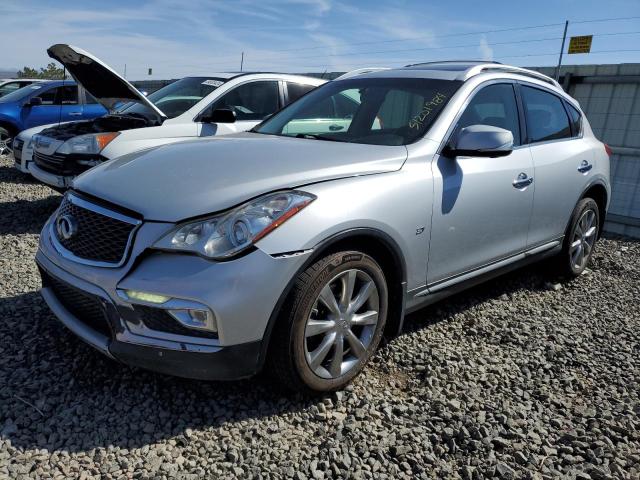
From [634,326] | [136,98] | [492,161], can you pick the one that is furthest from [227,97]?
[634,326]

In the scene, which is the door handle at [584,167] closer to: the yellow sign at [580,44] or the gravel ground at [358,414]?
the gravel ground at [358,414]

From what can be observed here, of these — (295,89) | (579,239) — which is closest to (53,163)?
(295,89)

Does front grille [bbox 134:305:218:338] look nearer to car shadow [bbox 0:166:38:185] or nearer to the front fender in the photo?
the front fender

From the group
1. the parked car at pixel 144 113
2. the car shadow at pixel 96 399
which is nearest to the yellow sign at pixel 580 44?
the parked car at pixel 144 113

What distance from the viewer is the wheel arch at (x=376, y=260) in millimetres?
2394

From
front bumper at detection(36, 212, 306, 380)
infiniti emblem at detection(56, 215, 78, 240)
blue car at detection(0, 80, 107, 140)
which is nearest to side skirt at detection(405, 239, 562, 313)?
front bumper at detection(36, 212, 306, 380)

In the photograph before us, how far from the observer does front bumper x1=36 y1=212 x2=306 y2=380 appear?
2.25 metres

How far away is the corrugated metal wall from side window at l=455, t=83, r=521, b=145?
452cm

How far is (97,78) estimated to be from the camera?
223 inches

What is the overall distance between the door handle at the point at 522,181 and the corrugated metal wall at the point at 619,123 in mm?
4521

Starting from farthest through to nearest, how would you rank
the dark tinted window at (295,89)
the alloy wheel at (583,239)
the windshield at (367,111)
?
1. the dark tinted window at (295,89)
2. the alloy wheel at (583,239)
3. the windshield at (367,111)

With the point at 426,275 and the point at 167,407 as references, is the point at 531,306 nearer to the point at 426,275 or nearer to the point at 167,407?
the point at 426,275

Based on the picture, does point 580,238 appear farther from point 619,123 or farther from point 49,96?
point 49,96

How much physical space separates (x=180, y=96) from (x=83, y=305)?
15.1 feet
